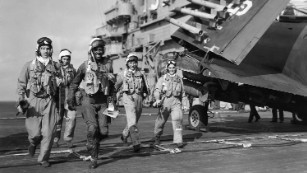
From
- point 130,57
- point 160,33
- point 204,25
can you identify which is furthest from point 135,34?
point 130,57

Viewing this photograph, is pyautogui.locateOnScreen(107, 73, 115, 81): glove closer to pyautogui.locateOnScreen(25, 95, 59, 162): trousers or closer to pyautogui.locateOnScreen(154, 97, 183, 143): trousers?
pyautogui.locateOnScreen(25, 95, 59, 162): trousers

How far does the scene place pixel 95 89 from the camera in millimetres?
6281

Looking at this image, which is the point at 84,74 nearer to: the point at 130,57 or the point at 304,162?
the point at 130,57

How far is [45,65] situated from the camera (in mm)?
6375

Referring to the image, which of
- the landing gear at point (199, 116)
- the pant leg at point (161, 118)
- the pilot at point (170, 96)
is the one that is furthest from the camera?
the landing gear at point (199, 116)

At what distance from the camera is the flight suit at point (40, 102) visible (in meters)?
6.04

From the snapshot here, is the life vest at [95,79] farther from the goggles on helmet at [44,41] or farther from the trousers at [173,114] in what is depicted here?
the trousers at [173,114]

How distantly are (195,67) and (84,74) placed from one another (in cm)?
483

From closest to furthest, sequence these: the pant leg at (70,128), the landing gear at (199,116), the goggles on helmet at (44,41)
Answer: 1. the goggles on helmet at (44,41)
2. the pant leg at (70,128)
3. the landing gear at (199,116)

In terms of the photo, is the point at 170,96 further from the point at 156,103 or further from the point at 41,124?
the point at 41,124

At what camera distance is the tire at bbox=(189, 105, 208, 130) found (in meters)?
11.8

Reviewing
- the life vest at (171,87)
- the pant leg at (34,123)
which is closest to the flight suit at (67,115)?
the pant leg at (34,123)

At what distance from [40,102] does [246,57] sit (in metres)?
7.26

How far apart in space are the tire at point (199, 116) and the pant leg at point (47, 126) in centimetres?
644
